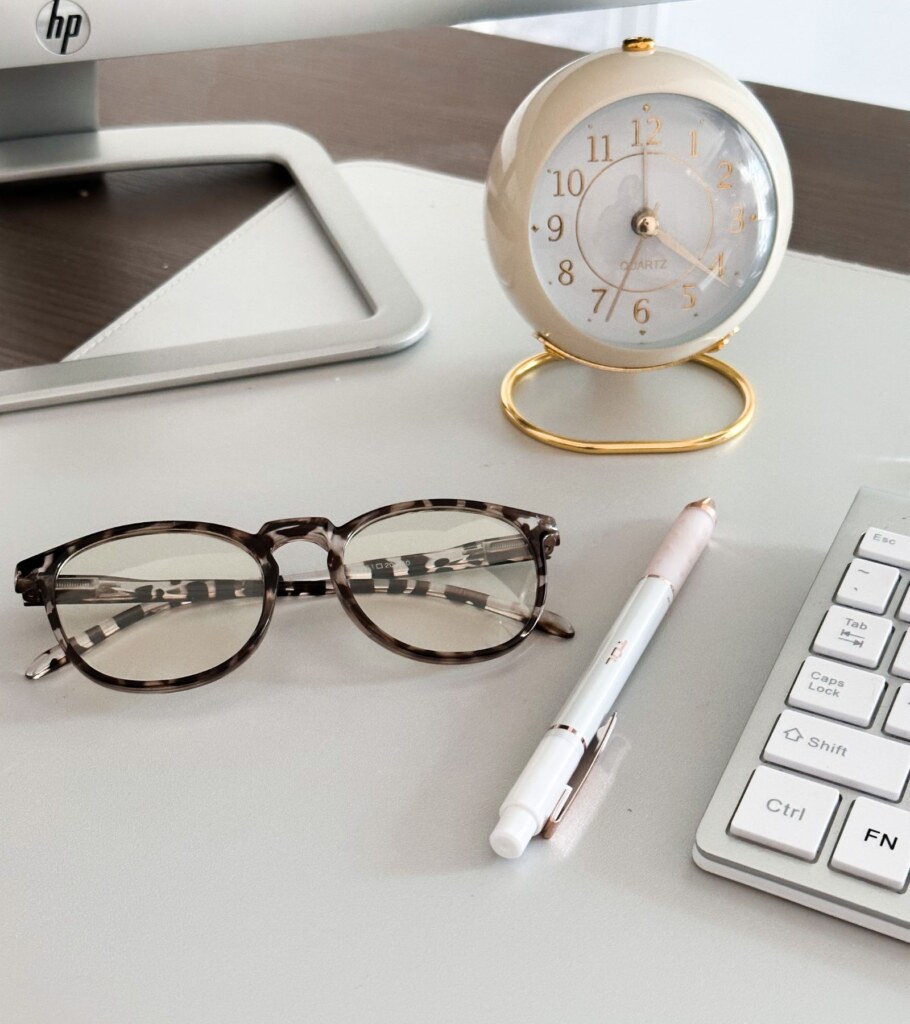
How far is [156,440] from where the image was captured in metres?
0.52

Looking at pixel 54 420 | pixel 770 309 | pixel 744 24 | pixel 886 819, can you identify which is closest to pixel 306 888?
pixel 886 819

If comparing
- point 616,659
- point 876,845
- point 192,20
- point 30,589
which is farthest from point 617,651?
point 192,20

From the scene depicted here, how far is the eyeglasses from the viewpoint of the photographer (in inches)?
16.2

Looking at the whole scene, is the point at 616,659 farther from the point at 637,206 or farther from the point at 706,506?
the point at 637,206

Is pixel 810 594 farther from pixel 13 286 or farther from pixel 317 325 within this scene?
pixel 13 286

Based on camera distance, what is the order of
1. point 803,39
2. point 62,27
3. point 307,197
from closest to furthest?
point 62,27 < point 307,197 < point 803,39

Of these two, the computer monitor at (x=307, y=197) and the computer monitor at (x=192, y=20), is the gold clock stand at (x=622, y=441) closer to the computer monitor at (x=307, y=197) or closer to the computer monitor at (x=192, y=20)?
the computer monitor at (x=307, y=197)

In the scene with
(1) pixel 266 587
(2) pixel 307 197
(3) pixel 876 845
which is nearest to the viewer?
(3) pixel 876 845

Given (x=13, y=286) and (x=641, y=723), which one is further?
(x=13, y=286)

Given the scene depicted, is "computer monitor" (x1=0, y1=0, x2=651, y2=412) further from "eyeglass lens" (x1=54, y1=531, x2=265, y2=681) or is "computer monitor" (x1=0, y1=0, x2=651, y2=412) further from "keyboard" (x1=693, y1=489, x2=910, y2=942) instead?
"keyboard" (x1=693, y1=489, x2=910, y2=942)

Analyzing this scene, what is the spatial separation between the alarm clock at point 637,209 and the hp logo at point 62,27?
222 mm

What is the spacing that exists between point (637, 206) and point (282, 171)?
33 cm

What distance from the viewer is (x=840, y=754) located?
35cm

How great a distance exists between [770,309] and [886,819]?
329 millimetres
